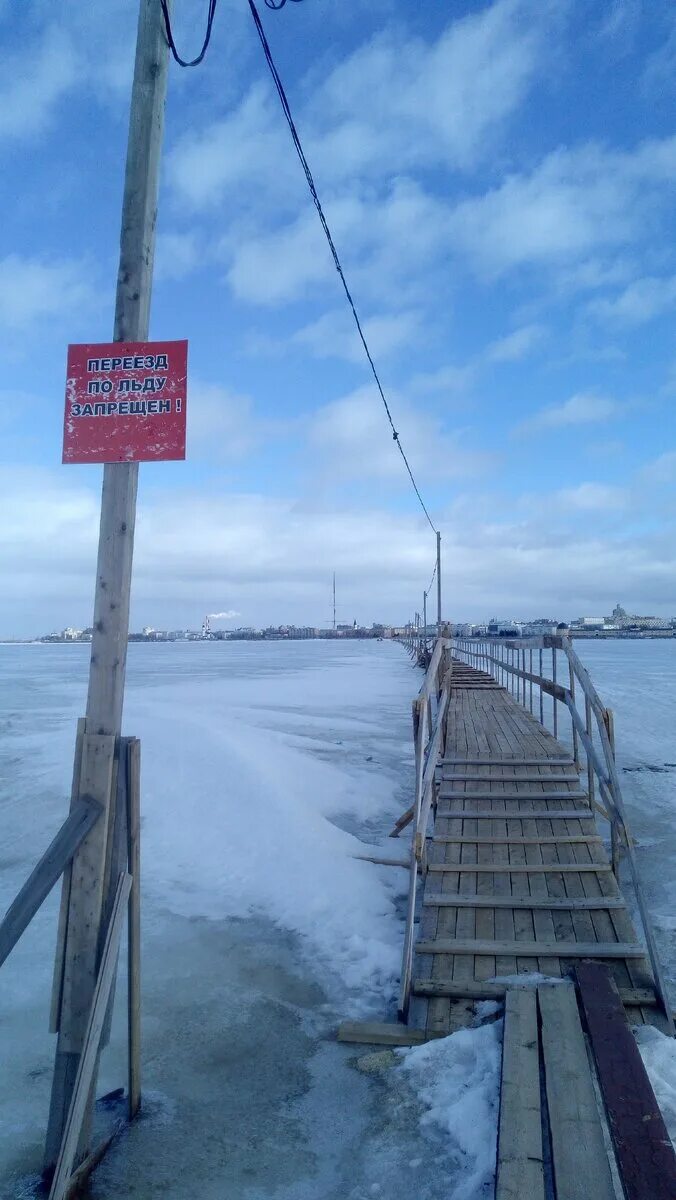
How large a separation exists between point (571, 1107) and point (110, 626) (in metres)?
2.78

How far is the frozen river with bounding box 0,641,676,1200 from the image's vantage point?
3055mm

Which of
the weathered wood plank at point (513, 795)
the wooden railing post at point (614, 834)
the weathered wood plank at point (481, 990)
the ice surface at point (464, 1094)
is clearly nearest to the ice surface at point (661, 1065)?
the weathered wood plank at point (481, 990)

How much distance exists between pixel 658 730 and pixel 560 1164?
14.6 meters

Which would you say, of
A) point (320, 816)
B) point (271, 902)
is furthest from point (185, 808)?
point (271, 902)

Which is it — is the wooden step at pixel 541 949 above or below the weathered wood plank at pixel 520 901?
below

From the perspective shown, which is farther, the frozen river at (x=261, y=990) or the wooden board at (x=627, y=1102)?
the frozen river at (x=261, y=990)

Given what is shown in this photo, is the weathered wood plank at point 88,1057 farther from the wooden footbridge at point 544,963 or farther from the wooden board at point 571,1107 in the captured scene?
the wooden board at point 571,1107

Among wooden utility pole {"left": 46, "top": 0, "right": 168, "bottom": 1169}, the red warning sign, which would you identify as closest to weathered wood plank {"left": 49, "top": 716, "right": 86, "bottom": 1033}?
wooden utility pole {"left": 46, "top": 0, "right": 168, "bottom": 1169}

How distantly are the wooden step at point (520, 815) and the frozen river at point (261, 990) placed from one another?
0.81m

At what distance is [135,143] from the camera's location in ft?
10.4

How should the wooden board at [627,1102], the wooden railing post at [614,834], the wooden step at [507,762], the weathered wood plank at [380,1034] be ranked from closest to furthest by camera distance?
1. the wooden board at [627,1102]
2. the weathered wood plank at [380,1034]
3. the wooden railing post at [614,834]
4. the wooden step at [507,762]

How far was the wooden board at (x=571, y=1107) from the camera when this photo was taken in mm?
2639

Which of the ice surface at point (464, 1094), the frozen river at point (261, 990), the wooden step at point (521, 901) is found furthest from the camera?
the wooden step at point (521, 901)

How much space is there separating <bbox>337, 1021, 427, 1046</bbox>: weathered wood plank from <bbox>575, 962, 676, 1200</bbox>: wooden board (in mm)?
916
